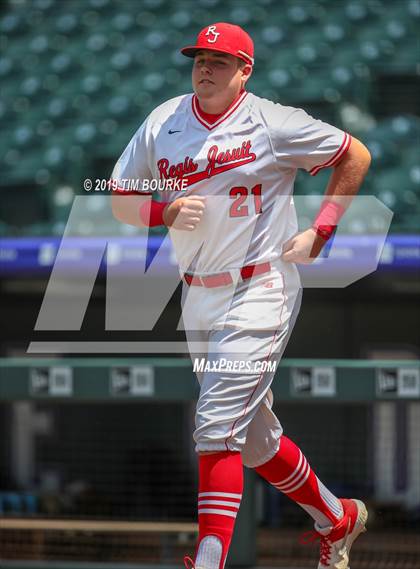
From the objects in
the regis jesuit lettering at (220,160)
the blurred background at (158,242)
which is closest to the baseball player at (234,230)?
the regis jesuit lettering at (220,160)

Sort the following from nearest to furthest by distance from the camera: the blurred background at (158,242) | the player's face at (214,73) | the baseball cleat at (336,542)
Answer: the player's face at (214,73)
the baseball cleat at (336,542)
the blurred background at (158,242)

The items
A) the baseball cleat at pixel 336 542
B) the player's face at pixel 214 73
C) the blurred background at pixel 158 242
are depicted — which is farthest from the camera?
the blurred background at pixel 158 242

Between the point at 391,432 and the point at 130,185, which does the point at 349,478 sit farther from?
the point at 130,185

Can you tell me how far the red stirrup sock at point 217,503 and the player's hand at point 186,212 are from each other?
0.51 m

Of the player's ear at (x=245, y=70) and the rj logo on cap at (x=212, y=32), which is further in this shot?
the player's ear at (x=245, y=70)

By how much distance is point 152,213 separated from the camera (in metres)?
2.48

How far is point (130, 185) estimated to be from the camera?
2.51 m

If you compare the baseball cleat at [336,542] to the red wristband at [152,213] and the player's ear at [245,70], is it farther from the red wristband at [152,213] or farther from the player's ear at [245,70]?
the player's ear at [245,70]

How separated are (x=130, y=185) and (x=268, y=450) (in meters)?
0.69

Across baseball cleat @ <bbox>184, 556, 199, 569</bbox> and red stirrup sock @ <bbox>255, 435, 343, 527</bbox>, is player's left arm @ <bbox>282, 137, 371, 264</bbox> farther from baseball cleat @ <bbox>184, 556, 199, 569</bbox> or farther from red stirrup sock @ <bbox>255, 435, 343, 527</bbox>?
baseball cleat @ <bbox>184, 556, 199, 569</bbox>

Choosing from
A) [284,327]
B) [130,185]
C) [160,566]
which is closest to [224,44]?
[130,185]

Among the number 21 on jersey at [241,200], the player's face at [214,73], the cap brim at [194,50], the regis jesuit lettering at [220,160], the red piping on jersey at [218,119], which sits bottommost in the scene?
the number 21 on jersey at [241,200]

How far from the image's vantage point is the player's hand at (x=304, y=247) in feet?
7.89

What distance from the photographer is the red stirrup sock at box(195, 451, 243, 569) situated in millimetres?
2277
